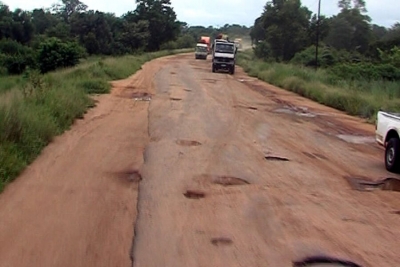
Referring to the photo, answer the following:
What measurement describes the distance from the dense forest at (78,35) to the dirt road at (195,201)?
37974 millimetres

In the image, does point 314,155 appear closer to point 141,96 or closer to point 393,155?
point 393,155

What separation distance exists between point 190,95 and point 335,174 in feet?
48.5

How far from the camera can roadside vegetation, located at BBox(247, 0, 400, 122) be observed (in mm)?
25641

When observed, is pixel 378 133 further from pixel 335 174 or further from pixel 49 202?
pixel 49 202

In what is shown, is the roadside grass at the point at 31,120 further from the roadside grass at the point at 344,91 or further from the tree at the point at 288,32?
the tree at the point at 288,32

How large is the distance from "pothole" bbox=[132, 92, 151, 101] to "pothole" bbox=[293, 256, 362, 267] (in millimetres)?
17346

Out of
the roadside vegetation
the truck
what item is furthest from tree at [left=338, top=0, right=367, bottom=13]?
the truck

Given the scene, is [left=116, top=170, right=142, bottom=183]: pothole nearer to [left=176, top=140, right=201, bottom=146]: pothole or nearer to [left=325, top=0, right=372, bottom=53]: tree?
[left=176, top=140, right=201, bottom=146]: pothole

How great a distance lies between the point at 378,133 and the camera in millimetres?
11859

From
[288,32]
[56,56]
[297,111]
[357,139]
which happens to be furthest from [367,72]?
[288,32]

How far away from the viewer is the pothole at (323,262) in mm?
5762

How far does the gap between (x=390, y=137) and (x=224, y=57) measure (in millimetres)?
36849

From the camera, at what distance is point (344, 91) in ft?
90.2

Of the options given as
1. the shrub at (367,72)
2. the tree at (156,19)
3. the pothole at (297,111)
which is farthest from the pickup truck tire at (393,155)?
the tree at (156,19)
